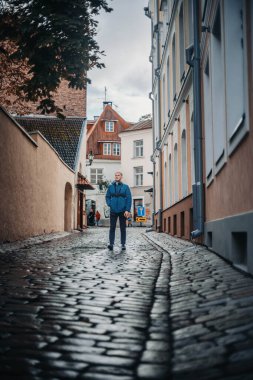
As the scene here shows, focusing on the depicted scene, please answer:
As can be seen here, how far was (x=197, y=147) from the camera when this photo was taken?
9.09m

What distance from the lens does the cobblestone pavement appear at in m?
2.22

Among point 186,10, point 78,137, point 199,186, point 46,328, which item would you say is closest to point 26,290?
point 46,328

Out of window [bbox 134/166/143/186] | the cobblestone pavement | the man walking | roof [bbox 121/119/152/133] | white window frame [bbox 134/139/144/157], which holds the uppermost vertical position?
roof [bbox 121/119/152/133]

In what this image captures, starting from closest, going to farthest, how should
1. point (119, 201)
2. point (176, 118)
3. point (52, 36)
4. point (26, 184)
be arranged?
1. point (52, 36)
2. point (119, 201)
3. point (26, 184)
4. point (176, 118)

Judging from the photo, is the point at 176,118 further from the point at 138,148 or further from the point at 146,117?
the point at 146,117

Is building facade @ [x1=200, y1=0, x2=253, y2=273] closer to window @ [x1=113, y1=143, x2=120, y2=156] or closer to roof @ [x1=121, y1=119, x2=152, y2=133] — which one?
roof @ [x1=121, y1=119, x2=152, y2=133]

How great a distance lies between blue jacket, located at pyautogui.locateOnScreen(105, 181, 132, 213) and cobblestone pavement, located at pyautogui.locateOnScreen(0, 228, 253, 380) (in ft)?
16.1

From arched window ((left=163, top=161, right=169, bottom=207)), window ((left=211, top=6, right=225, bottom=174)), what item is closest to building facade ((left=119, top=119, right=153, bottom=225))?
arched window ((left=163, top=161, right=169, bottom=207))

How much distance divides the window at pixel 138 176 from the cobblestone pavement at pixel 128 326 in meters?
43.5

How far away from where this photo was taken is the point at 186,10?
12320 mm

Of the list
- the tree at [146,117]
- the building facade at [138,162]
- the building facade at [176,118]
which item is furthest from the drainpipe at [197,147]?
the tree at [146,117]

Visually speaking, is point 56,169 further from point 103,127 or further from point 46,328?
point 103,127

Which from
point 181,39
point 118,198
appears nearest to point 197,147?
point 118,198

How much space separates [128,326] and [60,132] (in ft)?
80.6
